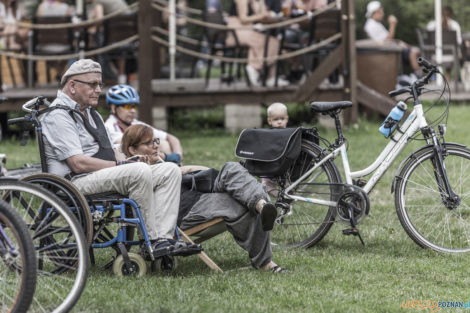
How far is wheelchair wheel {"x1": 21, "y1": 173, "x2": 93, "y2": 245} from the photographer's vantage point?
5047mm

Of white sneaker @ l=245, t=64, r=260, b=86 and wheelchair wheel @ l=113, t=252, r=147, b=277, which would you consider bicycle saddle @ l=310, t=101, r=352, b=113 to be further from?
white sneaker @ l=245, t=64, r=260, b=86

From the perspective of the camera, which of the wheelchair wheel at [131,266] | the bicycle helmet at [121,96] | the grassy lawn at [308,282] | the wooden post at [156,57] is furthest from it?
the wooden post at [156,57]

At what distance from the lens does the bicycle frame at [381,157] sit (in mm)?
6254

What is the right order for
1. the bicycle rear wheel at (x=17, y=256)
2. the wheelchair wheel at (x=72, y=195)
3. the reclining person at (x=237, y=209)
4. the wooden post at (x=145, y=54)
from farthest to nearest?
the wooden post at (x=145, y=54) < the reclining person at (x=237, y=209) < the wheelchair wheel at (x=72, y=195) < the bicycle rear wheel at (x=17, y=256)

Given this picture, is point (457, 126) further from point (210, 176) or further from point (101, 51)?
point (210, 176)

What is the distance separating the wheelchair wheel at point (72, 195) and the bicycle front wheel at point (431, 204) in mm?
2289

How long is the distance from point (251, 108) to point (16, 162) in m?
4.09

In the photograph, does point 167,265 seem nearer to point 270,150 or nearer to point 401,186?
point 270,150

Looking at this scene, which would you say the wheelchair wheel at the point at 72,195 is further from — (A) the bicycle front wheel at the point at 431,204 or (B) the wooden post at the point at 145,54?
(B) the wooden post at the point at 145,54

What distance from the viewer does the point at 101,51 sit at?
12609 mm

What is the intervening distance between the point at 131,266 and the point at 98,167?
0.65 m

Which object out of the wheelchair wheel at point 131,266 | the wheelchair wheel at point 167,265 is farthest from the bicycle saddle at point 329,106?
the wheelchair wheel at point 131,266

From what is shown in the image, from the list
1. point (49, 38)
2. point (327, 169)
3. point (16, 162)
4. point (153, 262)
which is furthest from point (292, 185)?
point (49, 38)

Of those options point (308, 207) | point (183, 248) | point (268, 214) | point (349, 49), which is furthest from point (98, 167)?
point (349, 49)
